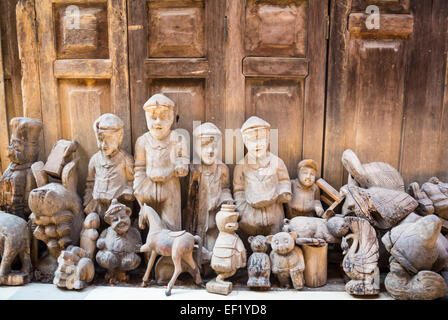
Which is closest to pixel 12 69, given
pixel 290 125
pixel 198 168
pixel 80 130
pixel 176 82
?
pixel 80 130

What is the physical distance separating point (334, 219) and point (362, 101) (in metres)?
1.13

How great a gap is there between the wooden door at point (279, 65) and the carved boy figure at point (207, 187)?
40cm

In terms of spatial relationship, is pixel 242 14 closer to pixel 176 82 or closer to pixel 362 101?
pixel 176 82

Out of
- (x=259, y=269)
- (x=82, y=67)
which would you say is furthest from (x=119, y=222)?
(x=82, y=67)

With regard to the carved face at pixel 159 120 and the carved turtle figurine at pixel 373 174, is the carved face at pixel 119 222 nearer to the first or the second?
the carved face at pixel 159 120

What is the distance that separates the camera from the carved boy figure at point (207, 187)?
2812 mm

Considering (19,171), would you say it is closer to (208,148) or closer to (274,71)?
(208,148)

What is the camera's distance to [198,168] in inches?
114

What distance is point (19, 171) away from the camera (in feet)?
9.86

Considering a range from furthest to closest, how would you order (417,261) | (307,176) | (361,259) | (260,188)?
(307,176) < (260,188) < (361,259) < (417,261)

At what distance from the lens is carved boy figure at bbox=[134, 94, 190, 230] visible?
279 cm

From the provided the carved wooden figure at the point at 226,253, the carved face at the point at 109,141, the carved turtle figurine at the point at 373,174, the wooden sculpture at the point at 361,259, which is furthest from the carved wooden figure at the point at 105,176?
the carved turtle figurine at the point at 373,174

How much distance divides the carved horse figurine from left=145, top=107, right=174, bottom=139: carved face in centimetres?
64

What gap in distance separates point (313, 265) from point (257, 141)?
105cm
